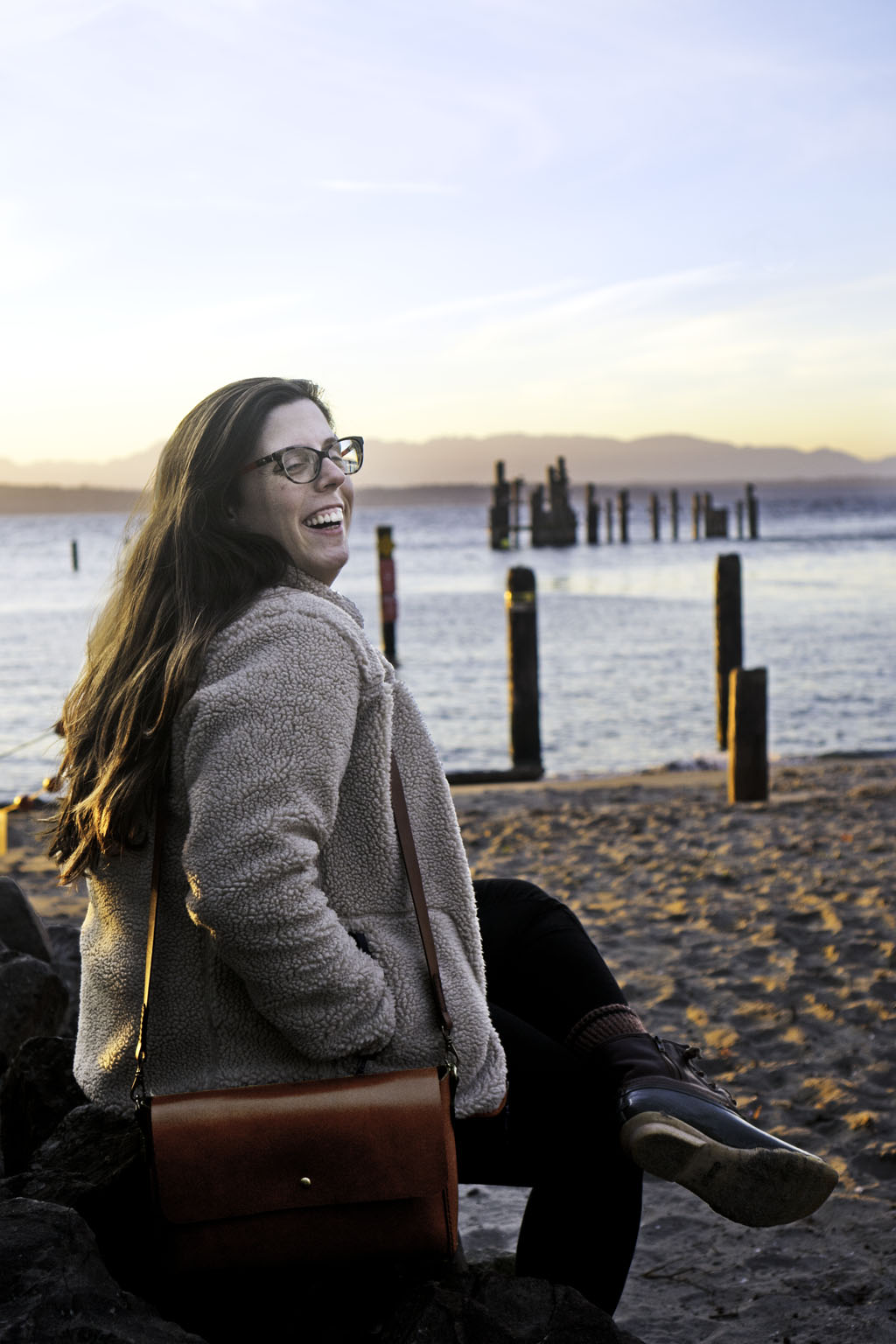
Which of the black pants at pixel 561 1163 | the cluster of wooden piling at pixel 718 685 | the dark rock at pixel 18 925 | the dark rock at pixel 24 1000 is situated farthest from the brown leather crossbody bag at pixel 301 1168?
the cluster of wooden piling at pixel 718 685

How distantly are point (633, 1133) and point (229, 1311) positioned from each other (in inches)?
23.0

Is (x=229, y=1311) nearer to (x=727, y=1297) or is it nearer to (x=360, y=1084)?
(x=360, y=1084)

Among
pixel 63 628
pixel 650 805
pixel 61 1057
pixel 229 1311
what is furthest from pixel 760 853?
pixel 63 628

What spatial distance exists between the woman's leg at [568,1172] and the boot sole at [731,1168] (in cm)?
12

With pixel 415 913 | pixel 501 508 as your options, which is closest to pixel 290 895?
pixel 415 913

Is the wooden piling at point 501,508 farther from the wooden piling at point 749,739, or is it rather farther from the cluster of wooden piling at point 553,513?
the wooden piling at point 749,739

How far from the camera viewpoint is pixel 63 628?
2231cm

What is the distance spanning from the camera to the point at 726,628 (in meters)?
11.0

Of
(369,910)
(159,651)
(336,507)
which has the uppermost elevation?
(336,507)

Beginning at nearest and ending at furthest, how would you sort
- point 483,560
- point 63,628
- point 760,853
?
point 760,853
point 63,628
point 483,560

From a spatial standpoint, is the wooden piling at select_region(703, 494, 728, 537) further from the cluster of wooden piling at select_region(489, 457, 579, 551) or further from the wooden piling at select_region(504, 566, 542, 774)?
the wooden piling at select_region(504, 566, 542, 774)

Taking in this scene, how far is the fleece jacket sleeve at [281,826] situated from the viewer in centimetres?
149

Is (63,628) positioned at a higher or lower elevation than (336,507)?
lower

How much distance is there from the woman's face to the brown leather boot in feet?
2.97
